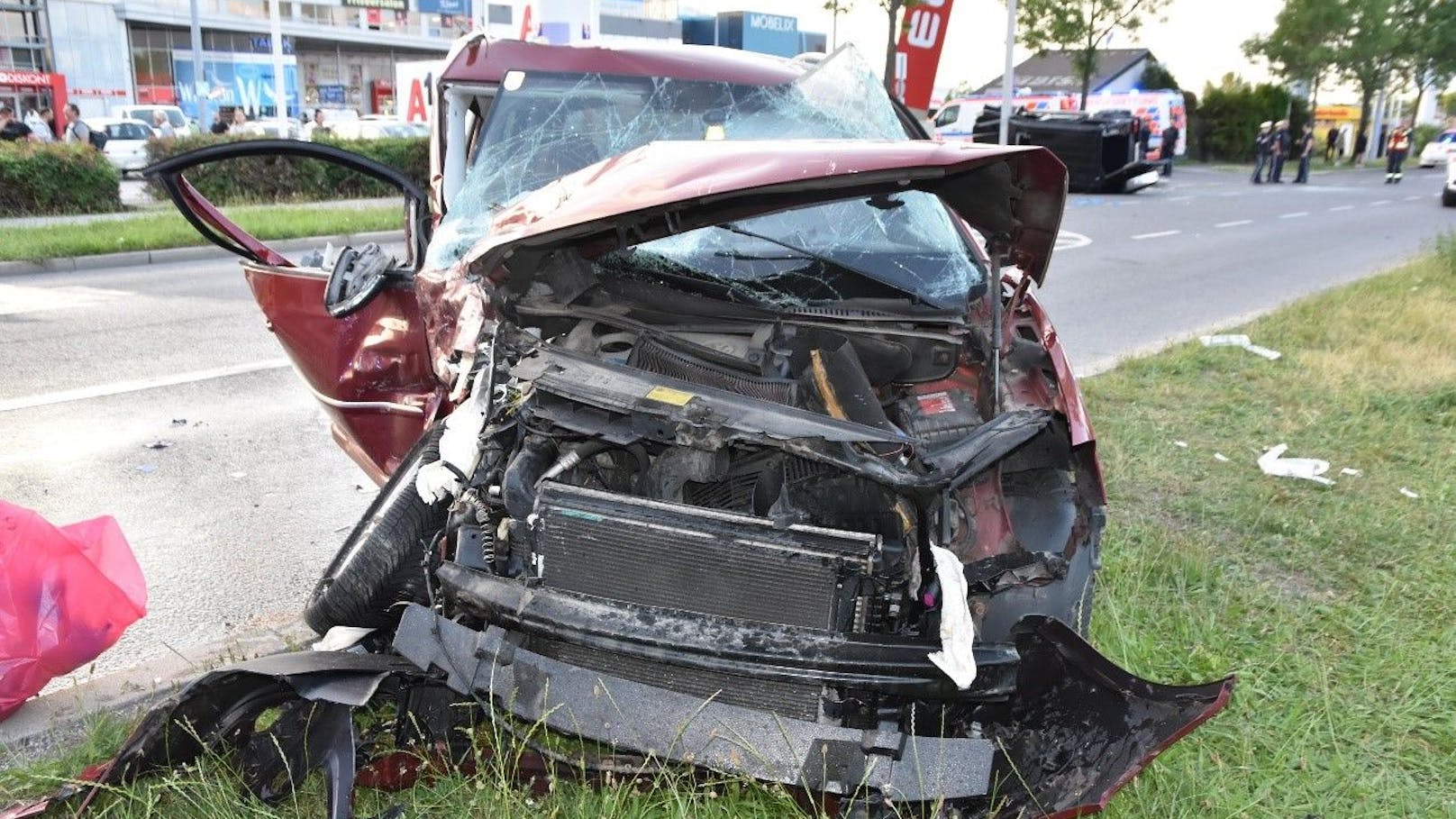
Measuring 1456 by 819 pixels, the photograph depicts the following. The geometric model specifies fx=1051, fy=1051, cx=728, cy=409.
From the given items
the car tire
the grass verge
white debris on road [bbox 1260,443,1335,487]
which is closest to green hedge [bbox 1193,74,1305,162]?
the grass verge

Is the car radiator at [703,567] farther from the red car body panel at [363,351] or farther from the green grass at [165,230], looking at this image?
the green grass at [165,230]

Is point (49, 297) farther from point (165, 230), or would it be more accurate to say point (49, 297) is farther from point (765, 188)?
point (765, 188)

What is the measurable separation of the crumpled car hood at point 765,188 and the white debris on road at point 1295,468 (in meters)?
2.70

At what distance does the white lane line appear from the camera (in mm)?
5699

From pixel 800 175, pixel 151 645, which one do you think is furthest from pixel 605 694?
pixel 151 645

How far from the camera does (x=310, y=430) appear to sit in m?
5.51

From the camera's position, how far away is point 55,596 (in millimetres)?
2867

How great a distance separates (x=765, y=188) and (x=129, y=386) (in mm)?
5165

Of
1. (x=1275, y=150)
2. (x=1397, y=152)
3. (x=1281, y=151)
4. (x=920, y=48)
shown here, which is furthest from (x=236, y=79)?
(x=1397, y=152)

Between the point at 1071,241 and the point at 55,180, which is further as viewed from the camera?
the point at 1071,241

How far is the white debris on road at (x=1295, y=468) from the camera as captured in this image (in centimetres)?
481

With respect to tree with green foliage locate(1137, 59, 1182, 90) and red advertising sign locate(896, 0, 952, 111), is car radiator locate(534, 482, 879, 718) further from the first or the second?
tree with green foliage locate(1137, 59, 1182, 90)

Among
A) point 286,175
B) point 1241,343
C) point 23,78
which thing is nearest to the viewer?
Answer: point 1241,343

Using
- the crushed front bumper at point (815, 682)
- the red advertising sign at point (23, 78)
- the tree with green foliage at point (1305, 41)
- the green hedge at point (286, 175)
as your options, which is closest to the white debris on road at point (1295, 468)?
the crushed front bumper at point (815, 682)
